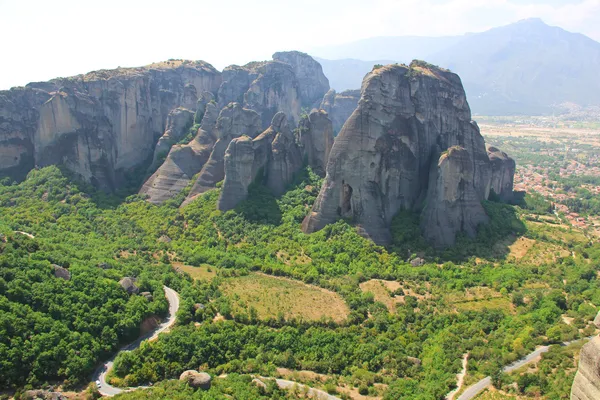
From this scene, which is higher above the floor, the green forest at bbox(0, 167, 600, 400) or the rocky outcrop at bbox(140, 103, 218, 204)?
the rocky outcrop at bbox(140, 103, 218, 204)

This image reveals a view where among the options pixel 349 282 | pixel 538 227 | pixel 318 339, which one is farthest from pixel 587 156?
pixel 318 339

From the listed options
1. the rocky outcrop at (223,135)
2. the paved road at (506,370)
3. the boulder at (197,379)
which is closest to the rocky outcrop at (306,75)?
the rocky outcrop at (223,135)

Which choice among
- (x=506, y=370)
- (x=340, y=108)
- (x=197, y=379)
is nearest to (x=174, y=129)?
(x=197, y=379)

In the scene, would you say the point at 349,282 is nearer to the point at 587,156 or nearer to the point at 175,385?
the point at 175,385

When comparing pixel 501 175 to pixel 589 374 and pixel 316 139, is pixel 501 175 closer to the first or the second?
pixel 316 139

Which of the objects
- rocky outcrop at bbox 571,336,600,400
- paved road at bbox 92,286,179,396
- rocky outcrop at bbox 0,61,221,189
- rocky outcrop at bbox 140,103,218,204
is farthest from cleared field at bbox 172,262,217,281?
rocky outcrop at bbox 571,336,600,400

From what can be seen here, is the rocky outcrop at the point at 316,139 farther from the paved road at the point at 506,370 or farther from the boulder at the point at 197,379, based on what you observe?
the boulder at the point at 197,379

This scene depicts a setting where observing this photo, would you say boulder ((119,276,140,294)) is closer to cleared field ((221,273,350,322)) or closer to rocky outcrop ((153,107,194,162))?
cleared field ((221,273,350,322))
